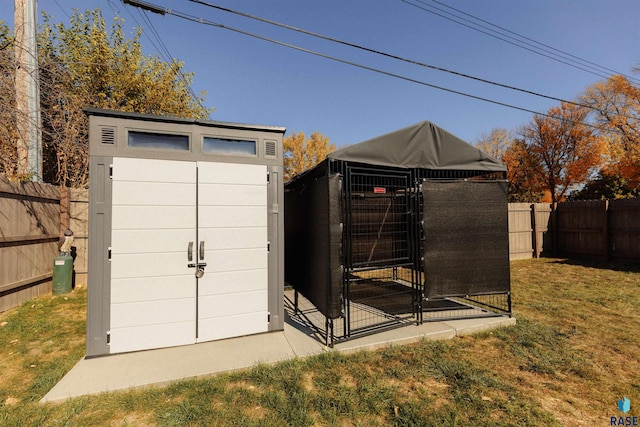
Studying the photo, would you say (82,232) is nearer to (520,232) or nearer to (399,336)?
(399,336)

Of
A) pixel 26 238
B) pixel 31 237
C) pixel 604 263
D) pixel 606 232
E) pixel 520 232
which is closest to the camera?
pixel 26 238

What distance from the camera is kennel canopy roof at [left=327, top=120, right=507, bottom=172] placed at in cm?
364

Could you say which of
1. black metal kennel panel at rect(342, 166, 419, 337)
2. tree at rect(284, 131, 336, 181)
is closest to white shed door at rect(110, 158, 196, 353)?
black metal kennel panel at rect(342, 166, 419, 337)

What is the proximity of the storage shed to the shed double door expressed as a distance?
1 centimetres

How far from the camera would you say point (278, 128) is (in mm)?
3867

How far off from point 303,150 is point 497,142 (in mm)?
17346

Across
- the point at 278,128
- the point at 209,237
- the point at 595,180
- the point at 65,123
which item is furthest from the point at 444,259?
the point at 595,180

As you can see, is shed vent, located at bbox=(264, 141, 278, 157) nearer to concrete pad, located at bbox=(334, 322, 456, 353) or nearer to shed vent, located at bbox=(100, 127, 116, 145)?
shed vent, located at bbox=(100, 127, 116, 145)

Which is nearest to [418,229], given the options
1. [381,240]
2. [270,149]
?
[381,240]

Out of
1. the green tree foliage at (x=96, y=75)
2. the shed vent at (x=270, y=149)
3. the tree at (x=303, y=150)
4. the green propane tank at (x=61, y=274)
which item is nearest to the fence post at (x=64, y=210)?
the green propane tank at (x=61, y=274)

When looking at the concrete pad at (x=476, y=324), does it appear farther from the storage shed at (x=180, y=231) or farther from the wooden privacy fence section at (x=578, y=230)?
the wooden privacy fence section at (x=578, y=230)

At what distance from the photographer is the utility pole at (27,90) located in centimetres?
577

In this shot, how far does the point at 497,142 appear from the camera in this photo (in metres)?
25.1

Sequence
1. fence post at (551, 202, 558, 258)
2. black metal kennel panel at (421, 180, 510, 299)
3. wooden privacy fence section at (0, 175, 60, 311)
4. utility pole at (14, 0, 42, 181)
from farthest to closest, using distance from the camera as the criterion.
→ fence post at (551, 202, 558, 258), utility pole at (14, 0, 42, 181), wooden privacy fence section at (0, 175, 60, 311), black metal kennel panel at (421, 180, 510, 299)
